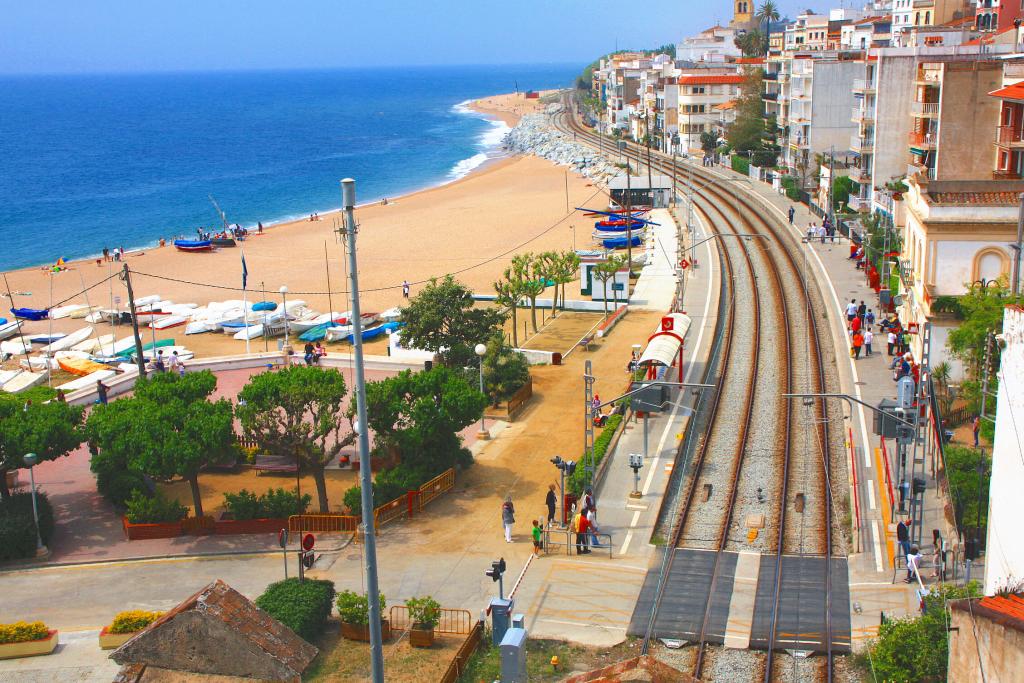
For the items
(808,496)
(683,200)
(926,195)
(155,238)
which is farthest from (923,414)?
(155,238)

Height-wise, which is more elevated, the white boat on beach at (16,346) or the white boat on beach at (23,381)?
the white boat on beach at (23,381)

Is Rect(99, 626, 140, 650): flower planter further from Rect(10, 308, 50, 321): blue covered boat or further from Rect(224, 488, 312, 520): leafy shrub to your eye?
Rect(10, 308, 50, 321): blue covered boat

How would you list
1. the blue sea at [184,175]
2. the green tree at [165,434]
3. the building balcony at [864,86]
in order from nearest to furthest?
the green tree at [165,434], the building balcony at [864,86], the blue sea at [184,175]

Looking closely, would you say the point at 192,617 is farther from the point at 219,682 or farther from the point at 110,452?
the point at 110,452

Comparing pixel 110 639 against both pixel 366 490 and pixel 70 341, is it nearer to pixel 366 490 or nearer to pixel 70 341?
pixel 366 490

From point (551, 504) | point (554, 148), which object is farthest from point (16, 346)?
point (554, 148)

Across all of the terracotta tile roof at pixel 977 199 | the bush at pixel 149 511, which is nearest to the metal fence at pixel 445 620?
the bush at pixel 149 511

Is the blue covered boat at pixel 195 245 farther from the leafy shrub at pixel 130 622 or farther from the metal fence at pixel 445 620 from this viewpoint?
the metal fence at pixel 445 620
